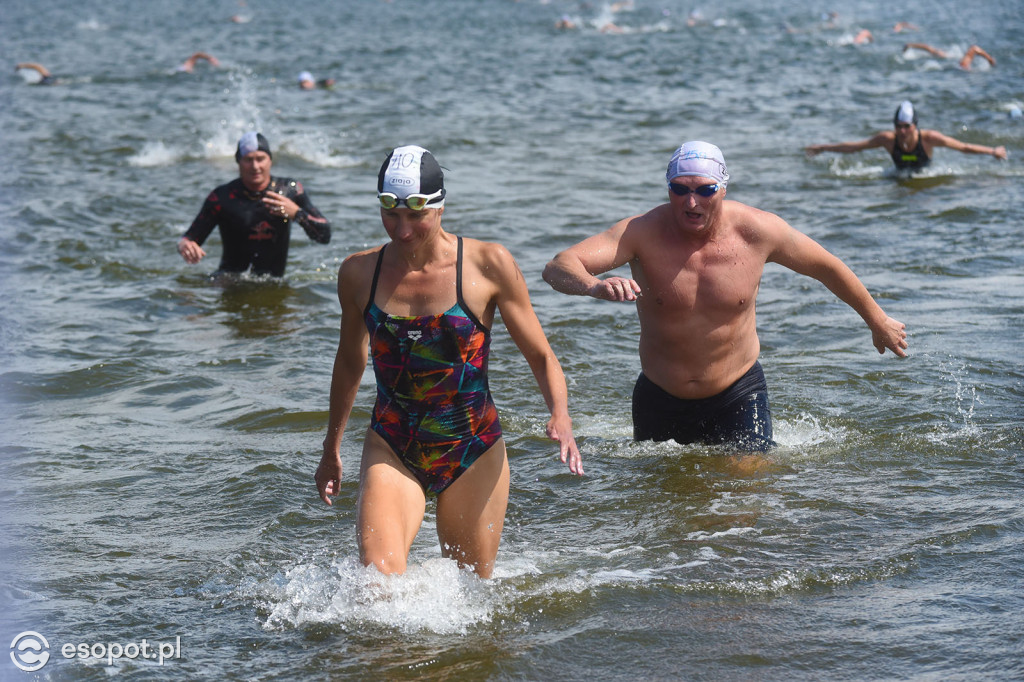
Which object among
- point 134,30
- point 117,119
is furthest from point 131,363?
point 134,30

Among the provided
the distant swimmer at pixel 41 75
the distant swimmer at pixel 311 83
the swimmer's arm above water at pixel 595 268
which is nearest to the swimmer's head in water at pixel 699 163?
the swimmer's arm above water at pixel 595 268

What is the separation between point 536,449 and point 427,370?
298 cm

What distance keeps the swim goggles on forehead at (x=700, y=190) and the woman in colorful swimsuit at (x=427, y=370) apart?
4.60ft

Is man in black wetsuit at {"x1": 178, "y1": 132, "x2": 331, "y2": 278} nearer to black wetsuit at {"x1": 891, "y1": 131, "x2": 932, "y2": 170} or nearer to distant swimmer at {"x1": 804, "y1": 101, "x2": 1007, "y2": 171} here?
distant swimmer at {"x1": 804, "y1": 101, "x2": 1007, "y2": 171}

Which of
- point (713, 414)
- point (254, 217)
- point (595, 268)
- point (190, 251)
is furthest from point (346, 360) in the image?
point (254, 217)

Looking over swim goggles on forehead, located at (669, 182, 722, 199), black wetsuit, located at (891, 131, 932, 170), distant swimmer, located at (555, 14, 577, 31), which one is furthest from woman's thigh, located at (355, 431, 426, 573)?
distant swimmer, located at (555, 14, 577, 31)

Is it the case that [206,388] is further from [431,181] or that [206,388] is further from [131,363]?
[431,181]

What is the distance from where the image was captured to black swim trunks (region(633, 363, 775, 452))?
21.1ft

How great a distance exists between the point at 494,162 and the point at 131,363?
10.1 meters

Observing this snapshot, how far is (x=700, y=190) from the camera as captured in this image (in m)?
5.78

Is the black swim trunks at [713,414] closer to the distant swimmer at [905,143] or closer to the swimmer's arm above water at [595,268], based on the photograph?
the swimmer's arm above water at [595,268]

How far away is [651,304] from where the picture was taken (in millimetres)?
6176

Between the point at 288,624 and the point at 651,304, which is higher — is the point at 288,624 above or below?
below

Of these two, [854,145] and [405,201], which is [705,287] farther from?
[854,145]
